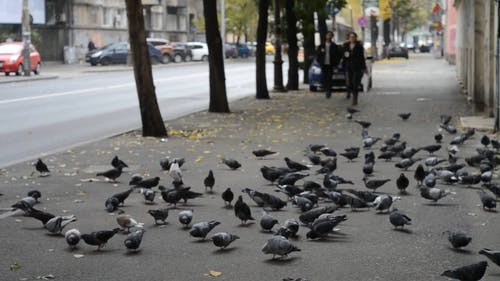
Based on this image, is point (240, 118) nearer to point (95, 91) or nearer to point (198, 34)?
point (95, 91)

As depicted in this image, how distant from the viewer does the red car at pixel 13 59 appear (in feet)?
158

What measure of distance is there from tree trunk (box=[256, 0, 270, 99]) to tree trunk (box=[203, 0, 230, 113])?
18.3ft

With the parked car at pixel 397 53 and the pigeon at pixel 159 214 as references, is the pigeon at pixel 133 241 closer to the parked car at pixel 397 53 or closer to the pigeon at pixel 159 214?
the pigeon at pixel 159 214

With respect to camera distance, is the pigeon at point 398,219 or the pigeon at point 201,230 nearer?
the pigeon at point 201,230

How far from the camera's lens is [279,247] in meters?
7.84

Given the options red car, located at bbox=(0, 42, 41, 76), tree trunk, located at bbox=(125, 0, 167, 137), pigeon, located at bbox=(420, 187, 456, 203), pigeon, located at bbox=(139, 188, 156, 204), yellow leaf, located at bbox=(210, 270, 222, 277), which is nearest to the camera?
yellow leaf, located at bbox=(210, 270, 222, 277)

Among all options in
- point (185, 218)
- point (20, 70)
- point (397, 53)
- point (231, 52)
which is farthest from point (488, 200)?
point (397, 53)

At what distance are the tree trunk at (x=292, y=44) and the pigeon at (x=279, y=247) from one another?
27.9 metres

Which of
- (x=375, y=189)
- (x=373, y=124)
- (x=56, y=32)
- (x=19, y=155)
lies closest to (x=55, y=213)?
(x=375, y=189)

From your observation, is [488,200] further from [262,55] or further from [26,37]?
[26,37]

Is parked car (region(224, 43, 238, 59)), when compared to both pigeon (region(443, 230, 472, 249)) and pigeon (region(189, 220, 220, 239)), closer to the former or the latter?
pigeon (region(189, 220, 220, 239))

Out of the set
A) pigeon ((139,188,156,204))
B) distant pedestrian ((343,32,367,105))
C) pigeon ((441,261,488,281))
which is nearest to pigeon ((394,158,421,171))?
pigeon ((139,188,156,204))

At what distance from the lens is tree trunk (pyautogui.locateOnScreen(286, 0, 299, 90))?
3534 cm

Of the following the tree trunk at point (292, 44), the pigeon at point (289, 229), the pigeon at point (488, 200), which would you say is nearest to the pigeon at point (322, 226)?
the pigeon at point (289, 229)
